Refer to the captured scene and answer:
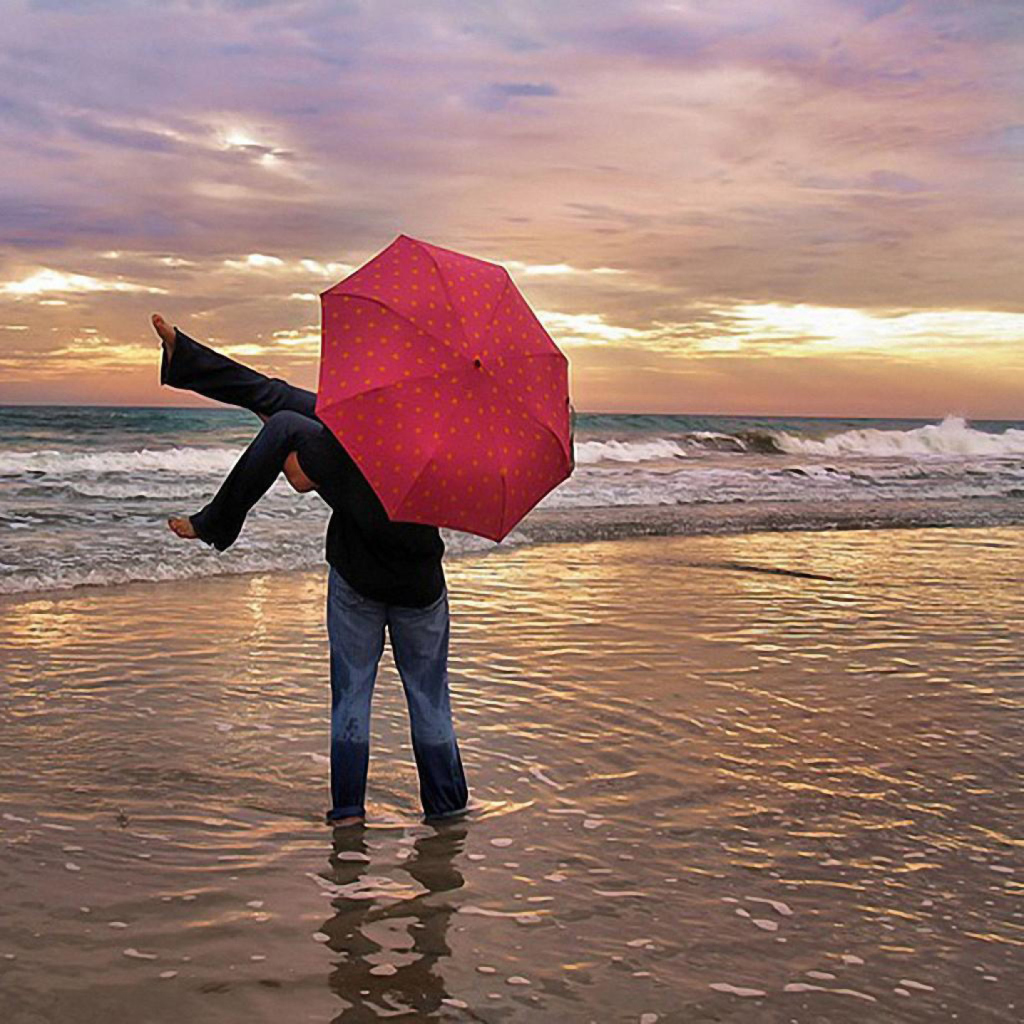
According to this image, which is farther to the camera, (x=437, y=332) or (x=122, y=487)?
(x=122, y=487)

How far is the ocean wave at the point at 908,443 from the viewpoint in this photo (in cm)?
4681

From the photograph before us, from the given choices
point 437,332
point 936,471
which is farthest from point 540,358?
A: point 936,471

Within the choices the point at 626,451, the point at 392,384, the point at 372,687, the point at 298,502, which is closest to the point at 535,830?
the point at 372,687

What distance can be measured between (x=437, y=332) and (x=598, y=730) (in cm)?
272

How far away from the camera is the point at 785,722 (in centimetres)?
607

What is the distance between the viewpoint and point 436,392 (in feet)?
12.6

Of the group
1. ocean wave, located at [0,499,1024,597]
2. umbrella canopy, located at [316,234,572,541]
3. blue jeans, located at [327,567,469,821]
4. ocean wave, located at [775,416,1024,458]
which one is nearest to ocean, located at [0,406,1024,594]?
ocean wave, located at [0,499,1024,597]

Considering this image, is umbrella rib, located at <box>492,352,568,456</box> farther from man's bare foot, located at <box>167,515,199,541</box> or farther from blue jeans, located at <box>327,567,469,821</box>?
man's bare foot, located at <box>167,515,199,541</box>

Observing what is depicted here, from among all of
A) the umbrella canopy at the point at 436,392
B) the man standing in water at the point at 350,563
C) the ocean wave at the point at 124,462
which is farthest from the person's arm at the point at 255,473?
the ocean wave at the point at 124,462

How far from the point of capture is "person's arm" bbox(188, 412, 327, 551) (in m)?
4.05

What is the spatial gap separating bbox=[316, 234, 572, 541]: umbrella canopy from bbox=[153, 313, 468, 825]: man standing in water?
12.6 inches

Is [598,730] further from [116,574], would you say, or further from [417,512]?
[116,574]

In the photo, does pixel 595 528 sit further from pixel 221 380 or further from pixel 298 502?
pixel 221 380

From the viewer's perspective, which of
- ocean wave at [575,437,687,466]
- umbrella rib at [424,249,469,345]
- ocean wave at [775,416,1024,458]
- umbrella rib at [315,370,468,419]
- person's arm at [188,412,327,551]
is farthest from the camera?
ocean wave at [775,416,1024,458]
